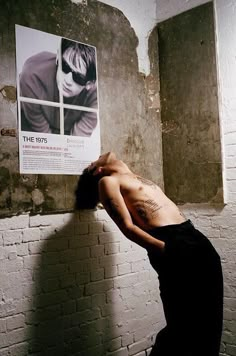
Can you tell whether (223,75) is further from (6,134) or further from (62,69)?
(6,134)

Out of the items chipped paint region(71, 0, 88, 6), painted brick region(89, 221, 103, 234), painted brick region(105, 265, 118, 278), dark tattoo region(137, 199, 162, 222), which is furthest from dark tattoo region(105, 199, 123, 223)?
chipped paint region(71, 0, 88, 6)

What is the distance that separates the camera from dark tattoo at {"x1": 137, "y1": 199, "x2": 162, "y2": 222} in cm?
217

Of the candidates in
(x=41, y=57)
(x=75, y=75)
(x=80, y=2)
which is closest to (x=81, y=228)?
(x=75, y=75)

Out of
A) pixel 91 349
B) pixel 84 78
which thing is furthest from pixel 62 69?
pixel 91 349

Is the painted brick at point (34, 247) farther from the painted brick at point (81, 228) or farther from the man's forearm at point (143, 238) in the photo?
the man's forearm at point (143, 238)

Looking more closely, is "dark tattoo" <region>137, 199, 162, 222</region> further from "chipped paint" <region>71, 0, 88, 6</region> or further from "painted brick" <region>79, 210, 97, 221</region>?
"chipped paint" <region>71, 0, 88, 6</region>

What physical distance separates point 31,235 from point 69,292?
50 cm

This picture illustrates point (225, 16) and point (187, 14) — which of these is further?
point (187, 14)

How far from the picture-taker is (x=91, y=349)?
97.4 inches

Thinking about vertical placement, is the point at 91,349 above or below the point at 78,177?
below

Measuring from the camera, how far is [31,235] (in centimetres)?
222

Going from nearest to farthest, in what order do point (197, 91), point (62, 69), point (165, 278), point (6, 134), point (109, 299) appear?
point (165, 278)
point (6, 134)
point (62, 69)
point (109, 299)
point (197, 91)

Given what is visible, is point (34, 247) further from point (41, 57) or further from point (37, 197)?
point (41, 57)

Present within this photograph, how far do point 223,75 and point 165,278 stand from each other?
168 cm
